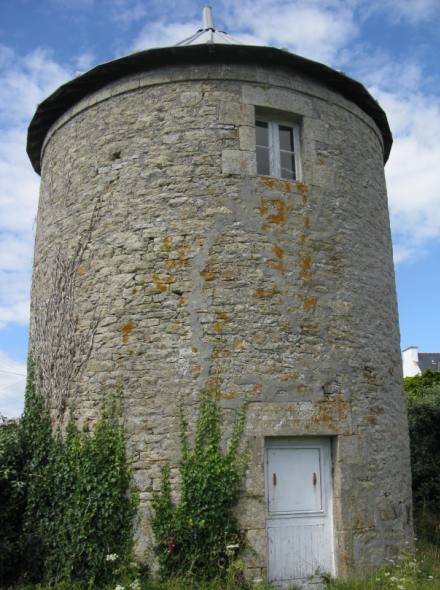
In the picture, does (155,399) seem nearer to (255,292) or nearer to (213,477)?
(213,477)

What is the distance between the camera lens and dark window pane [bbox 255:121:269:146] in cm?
777

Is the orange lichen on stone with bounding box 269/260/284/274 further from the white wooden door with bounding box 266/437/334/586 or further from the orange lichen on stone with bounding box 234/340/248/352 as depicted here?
the white wooden door with bounding box 266/437/334/586

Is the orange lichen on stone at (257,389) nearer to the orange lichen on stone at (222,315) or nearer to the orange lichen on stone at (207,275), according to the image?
the orange lichen on stone at (222,315)

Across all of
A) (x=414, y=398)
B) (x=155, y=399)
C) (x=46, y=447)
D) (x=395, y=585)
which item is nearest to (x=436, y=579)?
(x=395, y=585)

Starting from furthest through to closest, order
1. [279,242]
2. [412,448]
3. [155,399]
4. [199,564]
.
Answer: [412,448]
[279,242]
[155,399]
[199,564]

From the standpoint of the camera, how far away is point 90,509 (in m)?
6.59

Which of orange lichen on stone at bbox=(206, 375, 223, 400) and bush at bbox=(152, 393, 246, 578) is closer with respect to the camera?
bush at bbox=(152, 393, 246, 578)

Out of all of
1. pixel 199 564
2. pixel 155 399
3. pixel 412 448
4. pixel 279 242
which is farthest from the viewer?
pixel 412 448

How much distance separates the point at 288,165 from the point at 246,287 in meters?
1.91

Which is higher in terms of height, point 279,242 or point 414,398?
point 279,242

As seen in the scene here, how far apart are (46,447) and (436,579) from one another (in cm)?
484

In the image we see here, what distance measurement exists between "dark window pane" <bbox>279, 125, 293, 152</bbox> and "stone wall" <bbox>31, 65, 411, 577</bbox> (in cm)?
18

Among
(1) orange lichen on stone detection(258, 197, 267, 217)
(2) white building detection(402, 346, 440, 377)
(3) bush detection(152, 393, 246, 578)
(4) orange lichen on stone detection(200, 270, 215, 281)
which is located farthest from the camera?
(2) white building detection(402, 346, 440, 377)

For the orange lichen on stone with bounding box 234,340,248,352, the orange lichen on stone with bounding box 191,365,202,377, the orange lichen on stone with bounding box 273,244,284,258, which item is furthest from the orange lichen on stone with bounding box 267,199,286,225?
the orange lichen on stone with bounding box 191,365,202,377
